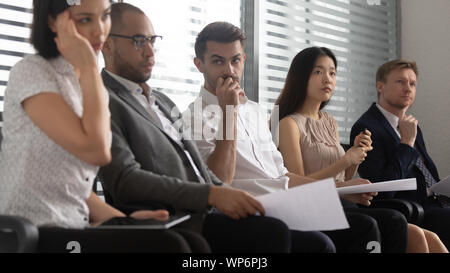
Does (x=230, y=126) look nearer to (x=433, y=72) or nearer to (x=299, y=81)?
(x=299, y=81)

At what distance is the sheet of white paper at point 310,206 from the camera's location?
1431 millimetres

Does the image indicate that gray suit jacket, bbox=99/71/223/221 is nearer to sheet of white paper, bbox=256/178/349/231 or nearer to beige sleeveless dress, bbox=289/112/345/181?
sheet of white paper, bbox=256/178/349/231

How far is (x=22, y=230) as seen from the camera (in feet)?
3.93

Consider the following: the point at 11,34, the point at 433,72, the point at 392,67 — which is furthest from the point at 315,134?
the point at 433,72

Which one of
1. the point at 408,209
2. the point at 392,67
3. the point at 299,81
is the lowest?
the point at 408,209

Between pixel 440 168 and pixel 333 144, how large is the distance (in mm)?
2051

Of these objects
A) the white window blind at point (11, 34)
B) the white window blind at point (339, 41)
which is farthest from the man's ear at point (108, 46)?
the white window blind at point (339, 41)

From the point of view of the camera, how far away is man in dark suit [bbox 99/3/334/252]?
1.58 meters

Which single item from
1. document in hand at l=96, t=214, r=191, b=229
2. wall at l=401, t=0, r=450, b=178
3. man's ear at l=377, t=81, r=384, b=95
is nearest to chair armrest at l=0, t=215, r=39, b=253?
document in hand at l=96, t=214, r=191, b=229

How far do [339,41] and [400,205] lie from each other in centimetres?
198

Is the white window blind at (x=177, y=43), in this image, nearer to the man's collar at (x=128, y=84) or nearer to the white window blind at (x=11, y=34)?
the white window blind at (x=11, y=34)

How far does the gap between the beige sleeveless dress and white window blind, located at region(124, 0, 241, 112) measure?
2.18 ft

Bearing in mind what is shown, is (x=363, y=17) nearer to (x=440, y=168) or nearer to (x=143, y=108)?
(x=440, y=168)
